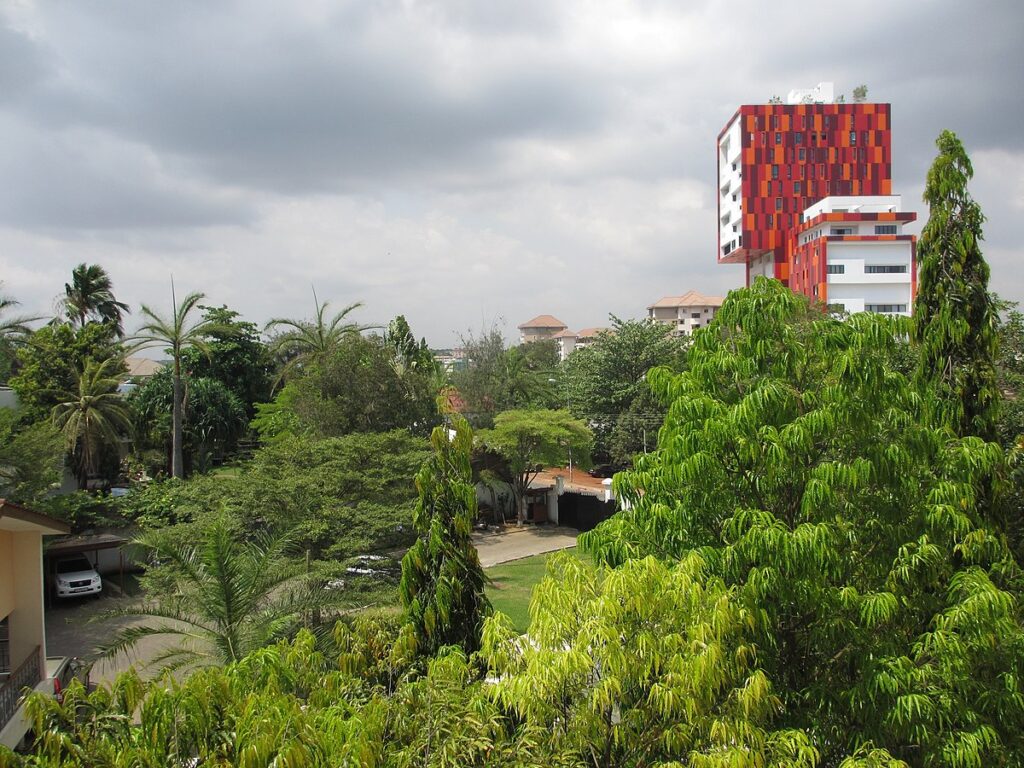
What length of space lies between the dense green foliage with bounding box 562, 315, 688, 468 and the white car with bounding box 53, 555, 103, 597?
23375mm

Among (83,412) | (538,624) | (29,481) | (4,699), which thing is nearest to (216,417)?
(83,412)

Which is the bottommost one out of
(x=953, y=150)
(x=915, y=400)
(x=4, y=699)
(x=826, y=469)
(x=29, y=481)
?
(x=4, y=699)

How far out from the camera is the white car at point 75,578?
784 inches

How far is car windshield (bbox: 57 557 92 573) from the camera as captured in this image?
20.6 meters

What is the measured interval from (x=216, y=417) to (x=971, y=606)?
1180 inches

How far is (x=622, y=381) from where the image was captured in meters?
38.7

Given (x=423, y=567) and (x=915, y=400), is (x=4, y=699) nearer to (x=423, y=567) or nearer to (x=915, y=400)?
(x=423, y=567)

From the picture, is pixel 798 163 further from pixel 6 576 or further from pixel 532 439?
pixel 6 576

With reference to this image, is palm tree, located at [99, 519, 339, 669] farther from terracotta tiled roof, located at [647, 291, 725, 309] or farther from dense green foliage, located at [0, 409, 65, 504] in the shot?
terracotta tiled roof, located at [647, 291, 725, 309]

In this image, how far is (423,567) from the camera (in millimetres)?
8352

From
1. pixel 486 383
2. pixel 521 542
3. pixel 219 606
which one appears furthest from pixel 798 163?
pixel 219 606

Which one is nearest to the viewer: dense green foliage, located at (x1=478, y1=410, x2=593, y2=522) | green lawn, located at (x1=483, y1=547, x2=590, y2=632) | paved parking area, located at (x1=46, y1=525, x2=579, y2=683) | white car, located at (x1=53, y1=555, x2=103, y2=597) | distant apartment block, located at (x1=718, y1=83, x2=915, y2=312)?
paved parking area, located at (x1=46, y1=525, x2=579, y2=683)

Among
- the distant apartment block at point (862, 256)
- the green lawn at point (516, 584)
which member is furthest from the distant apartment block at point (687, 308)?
the green lawn at point (516, 584)

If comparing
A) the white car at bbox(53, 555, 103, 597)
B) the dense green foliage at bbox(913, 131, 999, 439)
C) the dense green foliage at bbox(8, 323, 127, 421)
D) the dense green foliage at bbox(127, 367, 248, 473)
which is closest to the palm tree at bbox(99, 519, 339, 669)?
the dense green foliage at bbox(913, 131, 999, 439)
